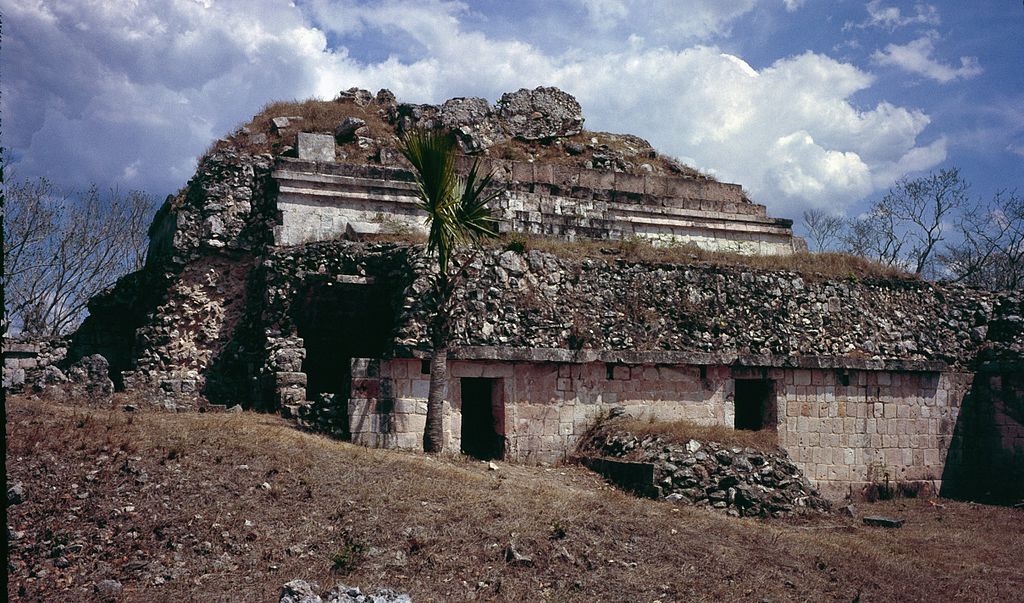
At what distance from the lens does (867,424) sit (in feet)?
48.7

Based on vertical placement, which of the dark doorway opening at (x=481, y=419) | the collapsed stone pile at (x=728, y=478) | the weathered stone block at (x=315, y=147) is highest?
the weathered stone block at (x=315, y=147)

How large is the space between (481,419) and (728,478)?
167 inches

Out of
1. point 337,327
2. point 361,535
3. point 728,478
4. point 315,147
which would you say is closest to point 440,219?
point 337,327

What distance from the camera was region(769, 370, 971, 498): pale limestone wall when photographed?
14383 mm

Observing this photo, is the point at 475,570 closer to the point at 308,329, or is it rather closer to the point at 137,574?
the point at 137,574

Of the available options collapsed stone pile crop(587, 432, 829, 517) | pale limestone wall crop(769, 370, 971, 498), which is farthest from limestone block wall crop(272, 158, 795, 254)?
collapsed stone pile crop(587, 432, 829, 517)

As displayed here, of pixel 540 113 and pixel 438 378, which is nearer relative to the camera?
pixel 438 378

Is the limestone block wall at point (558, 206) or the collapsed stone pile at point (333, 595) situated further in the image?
the limestone block wall at point (558, 206)

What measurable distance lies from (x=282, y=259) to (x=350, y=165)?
9.17 feet

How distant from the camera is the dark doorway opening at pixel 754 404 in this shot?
568 inches

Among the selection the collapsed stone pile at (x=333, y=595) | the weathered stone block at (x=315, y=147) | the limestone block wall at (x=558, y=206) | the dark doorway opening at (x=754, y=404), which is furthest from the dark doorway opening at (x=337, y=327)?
the collapsed stone pile at (x=333, y=595)

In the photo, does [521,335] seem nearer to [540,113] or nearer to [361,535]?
[361,535]

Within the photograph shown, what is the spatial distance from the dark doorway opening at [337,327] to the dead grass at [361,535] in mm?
3324

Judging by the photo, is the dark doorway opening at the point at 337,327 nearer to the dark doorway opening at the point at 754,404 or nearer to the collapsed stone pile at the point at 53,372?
the collapsed stone pile at the point at 53,372
